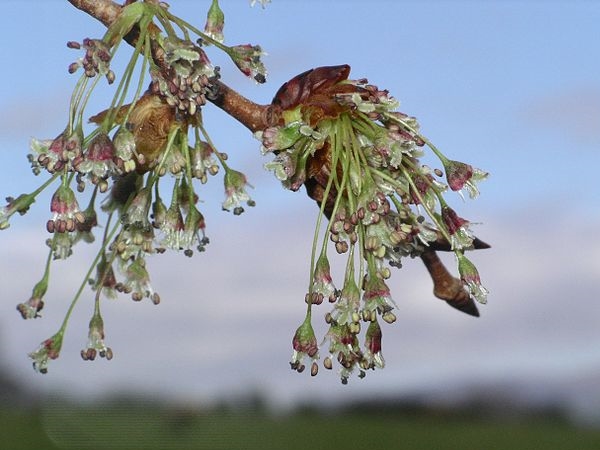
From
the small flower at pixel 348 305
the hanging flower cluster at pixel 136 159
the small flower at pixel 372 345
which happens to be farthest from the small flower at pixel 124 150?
the small flower at pixel 372 345

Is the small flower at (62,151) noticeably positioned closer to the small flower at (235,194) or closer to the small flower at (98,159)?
the small flower at (98,159)

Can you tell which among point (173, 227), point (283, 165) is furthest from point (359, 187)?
point (173, 227)

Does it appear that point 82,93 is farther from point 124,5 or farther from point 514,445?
point 514,445

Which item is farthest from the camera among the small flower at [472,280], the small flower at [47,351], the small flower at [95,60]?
the small flower at [47,351]

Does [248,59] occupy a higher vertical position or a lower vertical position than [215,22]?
lower

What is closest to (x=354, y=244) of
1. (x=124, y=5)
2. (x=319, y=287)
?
(x=319, y=287)

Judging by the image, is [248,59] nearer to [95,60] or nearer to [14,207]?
[95,60]
